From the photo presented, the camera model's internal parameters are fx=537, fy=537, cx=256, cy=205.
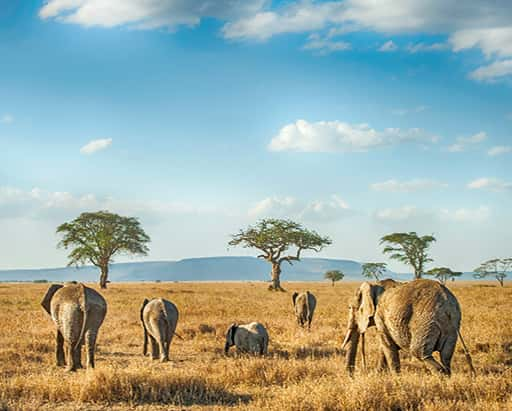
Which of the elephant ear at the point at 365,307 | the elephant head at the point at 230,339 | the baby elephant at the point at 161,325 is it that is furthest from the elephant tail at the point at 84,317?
the elephant ear at the point at 365,307

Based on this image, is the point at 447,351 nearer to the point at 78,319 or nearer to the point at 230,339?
the point at 230,339

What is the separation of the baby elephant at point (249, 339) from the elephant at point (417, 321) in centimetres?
356

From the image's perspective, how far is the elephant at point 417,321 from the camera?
8078 millimetres

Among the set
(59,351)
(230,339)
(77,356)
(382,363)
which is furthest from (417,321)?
(59,351)

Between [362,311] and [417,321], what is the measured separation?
143 cm

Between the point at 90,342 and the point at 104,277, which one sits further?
the point at 104,277

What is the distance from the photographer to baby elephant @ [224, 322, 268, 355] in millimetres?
12219

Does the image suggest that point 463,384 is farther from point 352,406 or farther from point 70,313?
point 70,313

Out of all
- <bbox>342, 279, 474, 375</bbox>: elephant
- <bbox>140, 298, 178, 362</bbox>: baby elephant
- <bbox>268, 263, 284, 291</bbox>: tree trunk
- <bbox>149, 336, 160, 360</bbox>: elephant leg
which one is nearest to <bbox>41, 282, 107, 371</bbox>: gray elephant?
<bbox>140, 298, 178, 362</bbox>: baby elephant

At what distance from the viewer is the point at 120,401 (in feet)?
25.7

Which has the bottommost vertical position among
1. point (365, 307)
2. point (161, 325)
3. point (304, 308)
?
point (304, 308)

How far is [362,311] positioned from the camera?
948 centimetres

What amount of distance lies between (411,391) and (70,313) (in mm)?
6337

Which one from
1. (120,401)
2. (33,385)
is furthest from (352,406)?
(33,385)
